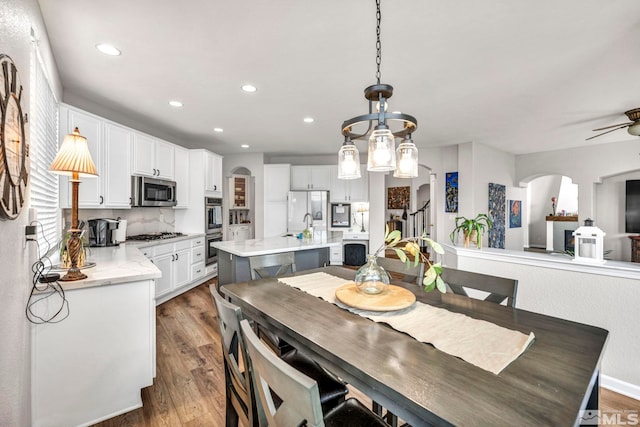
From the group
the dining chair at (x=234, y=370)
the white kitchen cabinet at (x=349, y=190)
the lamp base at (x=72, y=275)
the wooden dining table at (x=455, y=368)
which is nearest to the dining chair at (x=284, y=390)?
the dining chair at (x=234, y=370)

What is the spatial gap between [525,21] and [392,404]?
2.27 metres

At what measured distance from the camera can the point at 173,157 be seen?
444 centimetres

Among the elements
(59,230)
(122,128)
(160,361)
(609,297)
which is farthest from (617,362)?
(122,128)

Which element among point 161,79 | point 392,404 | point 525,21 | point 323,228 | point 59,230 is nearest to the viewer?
point 392,404

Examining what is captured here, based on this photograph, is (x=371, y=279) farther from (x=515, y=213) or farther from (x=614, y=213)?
(x=614, y=213)

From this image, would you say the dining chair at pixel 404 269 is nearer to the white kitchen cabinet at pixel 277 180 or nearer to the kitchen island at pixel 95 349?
the kitchen island at pixel 95 349

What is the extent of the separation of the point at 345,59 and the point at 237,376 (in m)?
2.24

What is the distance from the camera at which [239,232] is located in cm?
650

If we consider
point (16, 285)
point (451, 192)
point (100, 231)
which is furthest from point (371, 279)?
point (451, 192)

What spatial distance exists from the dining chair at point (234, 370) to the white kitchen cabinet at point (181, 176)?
380 cm

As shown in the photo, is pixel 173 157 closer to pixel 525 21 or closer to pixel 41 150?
pixel 41 150

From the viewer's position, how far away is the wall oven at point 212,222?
488cm

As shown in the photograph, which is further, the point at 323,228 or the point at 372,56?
the point at 323,228

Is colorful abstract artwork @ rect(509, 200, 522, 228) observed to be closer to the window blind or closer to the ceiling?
the ceiling
